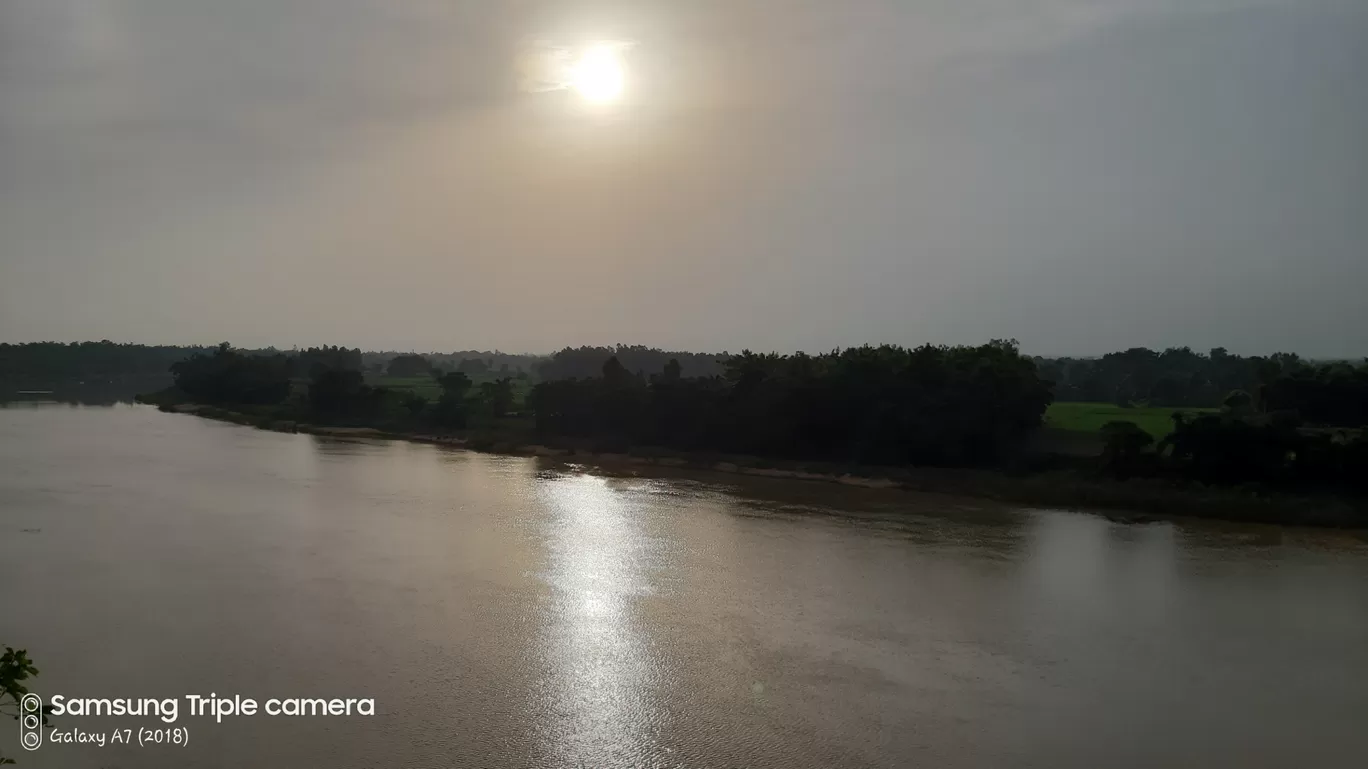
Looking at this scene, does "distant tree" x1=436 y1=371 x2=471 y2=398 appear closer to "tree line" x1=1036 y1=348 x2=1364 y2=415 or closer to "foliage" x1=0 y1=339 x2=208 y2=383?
"tree line" x1=1036 y1=348 x2=1364 y2=415

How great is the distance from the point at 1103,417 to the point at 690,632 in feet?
69.1

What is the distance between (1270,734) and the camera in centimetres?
693

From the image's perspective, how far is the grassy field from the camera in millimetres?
23266

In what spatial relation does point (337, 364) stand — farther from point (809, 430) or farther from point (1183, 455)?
point (1183, 455)

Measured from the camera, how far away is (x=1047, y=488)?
18.0 meters

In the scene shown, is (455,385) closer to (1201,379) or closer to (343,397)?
(343,397)

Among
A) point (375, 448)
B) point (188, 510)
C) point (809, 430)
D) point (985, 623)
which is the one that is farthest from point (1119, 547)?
point (375, 448)

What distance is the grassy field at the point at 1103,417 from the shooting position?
23.3m

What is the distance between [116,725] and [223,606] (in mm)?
3187

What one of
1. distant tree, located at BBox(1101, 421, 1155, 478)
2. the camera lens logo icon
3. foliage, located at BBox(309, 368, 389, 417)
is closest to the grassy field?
distant tree, located at BBox(1101, 421, 1155, 478)

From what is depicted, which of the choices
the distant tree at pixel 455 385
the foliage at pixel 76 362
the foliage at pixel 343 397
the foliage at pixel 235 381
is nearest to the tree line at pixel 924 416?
the distant tree at pixel 455 385

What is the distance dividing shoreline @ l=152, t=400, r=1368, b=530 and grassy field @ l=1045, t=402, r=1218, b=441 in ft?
16.0

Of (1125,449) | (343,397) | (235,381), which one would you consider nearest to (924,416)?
(1125,449)

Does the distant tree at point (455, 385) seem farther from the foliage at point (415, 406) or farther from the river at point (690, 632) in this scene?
the river at point (690, 632)
